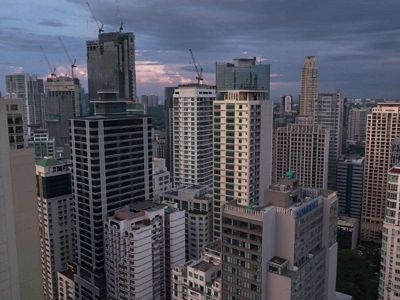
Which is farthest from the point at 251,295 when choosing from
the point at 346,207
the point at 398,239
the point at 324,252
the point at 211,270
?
the point at 346,207

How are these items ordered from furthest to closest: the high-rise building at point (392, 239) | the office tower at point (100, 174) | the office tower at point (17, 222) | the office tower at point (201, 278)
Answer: the office tower at point (100, 174)
the high-rise building at point (392, 239)
the office tower at point (201, 278)
the office tower at point (17, 222)

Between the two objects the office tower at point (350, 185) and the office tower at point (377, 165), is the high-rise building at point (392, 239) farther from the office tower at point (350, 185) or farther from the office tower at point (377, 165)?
the office tower at point (350, 185)

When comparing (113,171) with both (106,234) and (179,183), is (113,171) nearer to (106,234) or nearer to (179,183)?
(106,234)

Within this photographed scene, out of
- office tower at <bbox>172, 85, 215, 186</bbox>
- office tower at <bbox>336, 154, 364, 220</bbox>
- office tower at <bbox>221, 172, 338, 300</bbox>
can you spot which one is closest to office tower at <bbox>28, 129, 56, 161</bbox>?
office tower at <bbox>172, 85, 215, 186</bbox>

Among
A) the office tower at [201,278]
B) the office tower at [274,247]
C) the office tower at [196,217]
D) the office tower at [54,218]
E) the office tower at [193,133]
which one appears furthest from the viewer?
the office tower at [193,133]

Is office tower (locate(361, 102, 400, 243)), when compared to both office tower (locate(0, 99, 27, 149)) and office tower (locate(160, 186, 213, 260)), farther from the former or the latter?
office tower (locate(0, 99, 27, 149))

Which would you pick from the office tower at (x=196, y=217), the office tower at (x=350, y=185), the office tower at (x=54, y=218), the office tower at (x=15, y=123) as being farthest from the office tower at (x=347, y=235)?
the office tower at (x=15, y=123)
